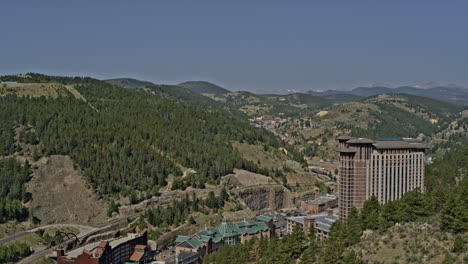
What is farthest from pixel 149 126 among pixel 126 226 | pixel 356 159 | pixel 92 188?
pixel 356 159

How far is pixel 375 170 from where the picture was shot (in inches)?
3880

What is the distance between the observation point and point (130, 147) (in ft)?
443

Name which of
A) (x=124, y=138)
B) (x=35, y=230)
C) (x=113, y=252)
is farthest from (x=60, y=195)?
(x=113, y=252)

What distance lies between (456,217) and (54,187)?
8587 cm

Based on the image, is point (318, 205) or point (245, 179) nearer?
point (318, 205)

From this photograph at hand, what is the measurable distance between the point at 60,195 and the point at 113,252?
1278 inches

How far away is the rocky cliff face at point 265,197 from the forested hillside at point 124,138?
8.97 metres

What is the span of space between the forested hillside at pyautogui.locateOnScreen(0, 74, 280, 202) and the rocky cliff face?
8.97 meters

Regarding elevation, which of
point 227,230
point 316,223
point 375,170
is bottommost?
point 227,230

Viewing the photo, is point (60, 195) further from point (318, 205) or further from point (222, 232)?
point (318, 205)

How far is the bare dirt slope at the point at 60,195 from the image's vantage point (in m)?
107

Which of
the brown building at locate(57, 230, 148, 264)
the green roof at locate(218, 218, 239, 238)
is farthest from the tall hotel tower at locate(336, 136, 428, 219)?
the brown building at locate(57, 230, 148, 264)

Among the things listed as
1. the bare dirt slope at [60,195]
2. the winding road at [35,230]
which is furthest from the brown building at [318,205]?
the winding road at [35,230]

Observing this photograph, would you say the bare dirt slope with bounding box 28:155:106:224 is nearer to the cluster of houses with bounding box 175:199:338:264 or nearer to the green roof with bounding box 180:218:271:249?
the cluster of houses with bounding box 175:199:338:264
